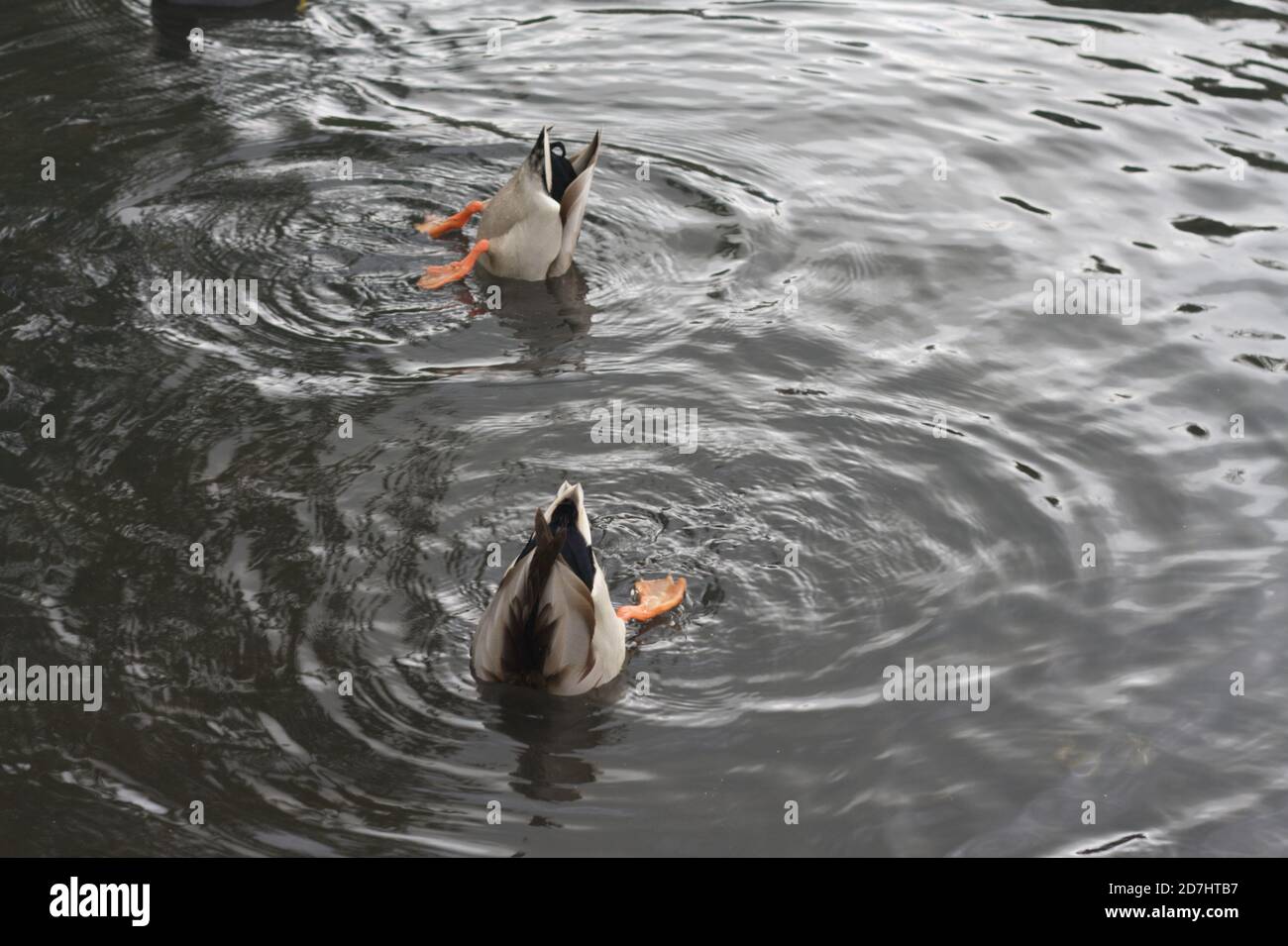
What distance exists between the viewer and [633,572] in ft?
19.7

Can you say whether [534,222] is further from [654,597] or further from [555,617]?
[555,617]

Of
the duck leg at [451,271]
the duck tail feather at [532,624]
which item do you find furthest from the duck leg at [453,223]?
the duck tail feather at [532,624]

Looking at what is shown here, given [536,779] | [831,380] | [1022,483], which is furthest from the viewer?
[831,380]

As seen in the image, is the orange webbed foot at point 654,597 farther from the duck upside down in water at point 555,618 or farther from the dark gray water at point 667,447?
the duck upside down in water at point 555,618

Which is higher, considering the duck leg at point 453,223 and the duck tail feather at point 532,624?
the duck leg at point 453,223

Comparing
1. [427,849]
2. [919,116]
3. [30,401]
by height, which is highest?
[919,116]

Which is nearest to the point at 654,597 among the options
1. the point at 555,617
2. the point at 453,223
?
the point at 555,617

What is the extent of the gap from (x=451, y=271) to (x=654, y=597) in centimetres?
332

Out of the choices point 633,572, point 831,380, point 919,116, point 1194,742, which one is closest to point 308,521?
point 633,572

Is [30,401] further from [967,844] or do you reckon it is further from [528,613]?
[967,844]

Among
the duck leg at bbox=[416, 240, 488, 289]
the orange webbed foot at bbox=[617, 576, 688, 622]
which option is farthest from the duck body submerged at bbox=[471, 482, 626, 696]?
the duck leg at bbox=[416, 240, 488, 289]

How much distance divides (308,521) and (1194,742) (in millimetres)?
3645

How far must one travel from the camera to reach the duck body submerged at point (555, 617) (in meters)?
5.06

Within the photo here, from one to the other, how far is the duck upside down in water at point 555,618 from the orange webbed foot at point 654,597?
0.24m
